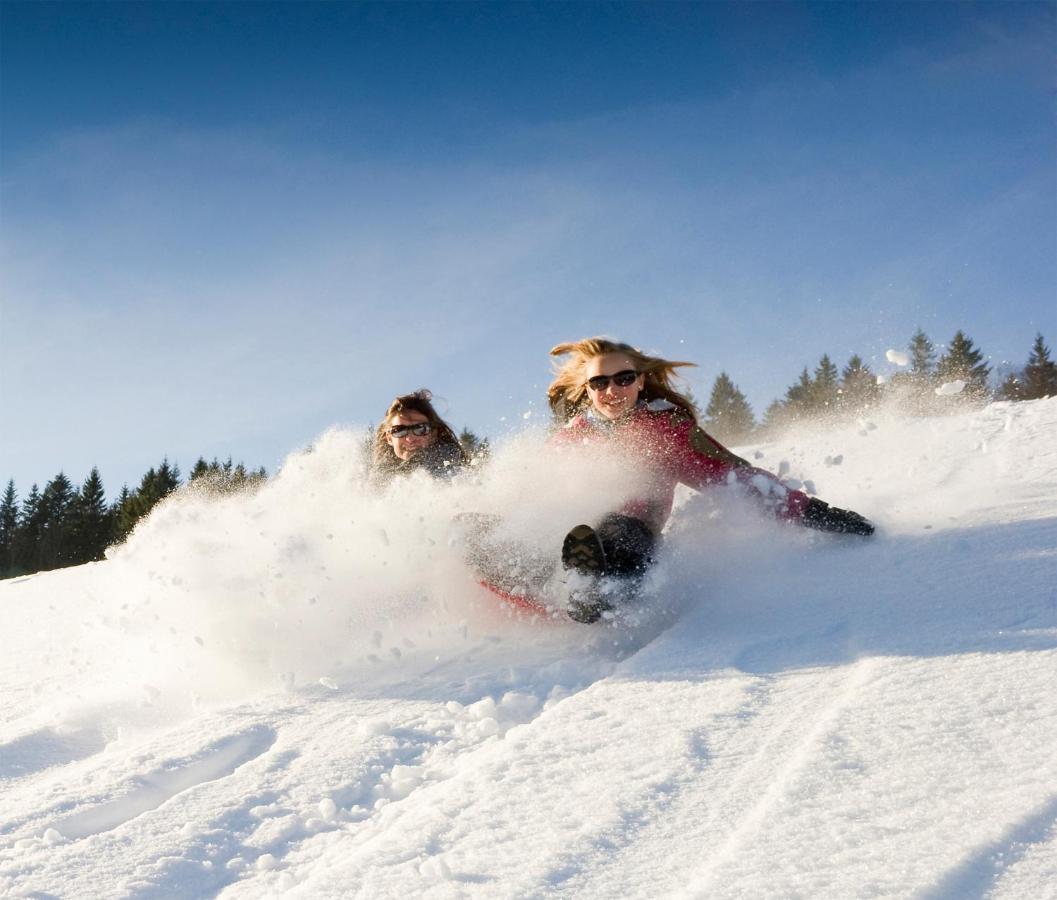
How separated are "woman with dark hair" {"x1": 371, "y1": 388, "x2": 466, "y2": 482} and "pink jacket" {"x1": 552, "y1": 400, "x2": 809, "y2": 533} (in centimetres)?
115

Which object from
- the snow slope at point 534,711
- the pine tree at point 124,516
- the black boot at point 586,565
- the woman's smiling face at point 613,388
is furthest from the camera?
the pine tree at point 124,516

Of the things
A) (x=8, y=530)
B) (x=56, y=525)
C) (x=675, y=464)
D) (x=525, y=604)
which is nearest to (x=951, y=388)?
(x=675, y=464)

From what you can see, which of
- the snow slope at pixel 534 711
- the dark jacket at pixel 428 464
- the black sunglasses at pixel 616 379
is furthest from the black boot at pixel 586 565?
the dark jacket at pixel 428 464

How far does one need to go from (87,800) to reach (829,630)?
249 centimetres

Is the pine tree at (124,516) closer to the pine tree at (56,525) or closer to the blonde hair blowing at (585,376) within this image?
the pine tree at (56,525)

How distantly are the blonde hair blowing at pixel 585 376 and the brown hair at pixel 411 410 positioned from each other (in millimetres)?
778

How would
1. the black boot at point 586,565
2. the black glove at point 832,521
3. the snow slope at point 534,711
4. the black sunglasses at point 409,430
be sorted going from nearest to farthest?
the snow slope at point 534,711
the black boot at point 586,565
the black glove at point 832,521
the black sunglasses at point 409,430

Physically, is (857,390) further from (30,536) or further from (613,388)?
(30,536)

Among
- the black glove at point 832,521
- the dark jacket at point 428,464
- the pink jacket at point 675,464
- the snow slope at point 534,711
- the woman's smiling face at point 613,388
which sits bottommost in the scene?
the snow slope at point 534,711

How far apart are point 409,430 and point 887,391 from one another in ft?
16.1

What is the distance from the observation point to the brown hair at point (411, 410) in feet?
16.5

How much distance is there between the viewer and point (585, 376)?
Answer: 4.54m

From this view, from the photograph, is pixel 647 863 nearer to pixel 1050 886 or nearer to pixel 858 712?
pixel 1050 886

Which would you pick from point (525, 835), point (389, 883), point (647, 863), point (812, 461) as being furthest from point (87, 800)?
point (812, 461)
